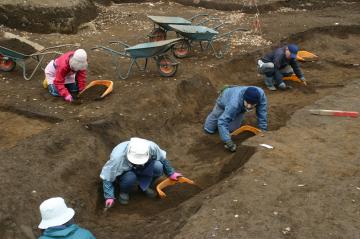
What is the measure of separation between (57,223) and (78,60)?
3695 millimetres

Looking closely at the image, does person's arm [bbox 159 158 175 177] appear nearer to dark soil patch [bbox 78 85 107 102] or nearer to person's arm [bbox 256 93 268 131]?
person's arm [bbox 256 93 268 131]

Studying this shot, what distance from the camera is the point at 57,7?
36.6 feet

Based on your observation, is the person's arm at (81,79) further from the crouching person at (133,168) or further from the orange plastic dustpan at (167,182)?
the orange plastic dustpan at (167,182)

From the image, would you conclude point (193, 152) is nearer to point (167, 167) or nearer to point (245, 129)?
point (245, 129)

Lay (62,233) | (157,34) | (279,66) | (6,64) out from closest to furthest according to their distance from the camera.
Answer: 1. (62,233)
2. (6,64)
3. (279,66)
4. (157,34)

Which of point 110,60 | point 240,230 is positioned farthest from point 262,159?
point 110,60

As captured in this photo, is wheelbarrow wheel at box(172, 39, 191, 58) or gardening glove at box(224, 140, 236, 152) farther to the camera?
wheelbarrow wheel at box(172, 39, 191, 58)

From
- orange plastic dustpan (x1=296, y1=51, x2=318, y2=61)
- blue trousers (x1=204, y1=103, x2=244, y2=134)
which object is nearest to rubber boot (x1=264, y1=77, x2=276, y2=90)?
orange plastic dustpan (x1=296, y1=51, x2=318, y2=61)

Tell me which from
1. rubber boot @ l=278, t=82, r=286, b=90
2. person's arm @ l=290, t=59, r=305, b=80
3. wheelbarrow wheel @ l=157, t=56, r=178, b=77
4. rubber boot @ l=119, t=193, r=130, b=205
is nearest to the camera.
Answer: rubber boot @ l=119, t=193, r=130, b=205

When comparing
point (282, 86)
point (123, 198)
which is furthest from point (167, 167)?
point (282, 86)

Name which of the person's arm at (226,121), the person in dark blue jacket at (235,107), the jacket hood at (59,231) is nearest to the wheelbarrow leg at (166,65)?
the person in dark blue jacket at (235,107)

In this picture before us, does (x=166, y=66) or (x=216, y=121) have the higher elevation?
(x=166, y=66)

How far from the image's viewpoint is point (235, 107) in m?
6.51

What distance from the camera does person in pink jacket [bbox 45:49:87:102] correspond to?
694cm
